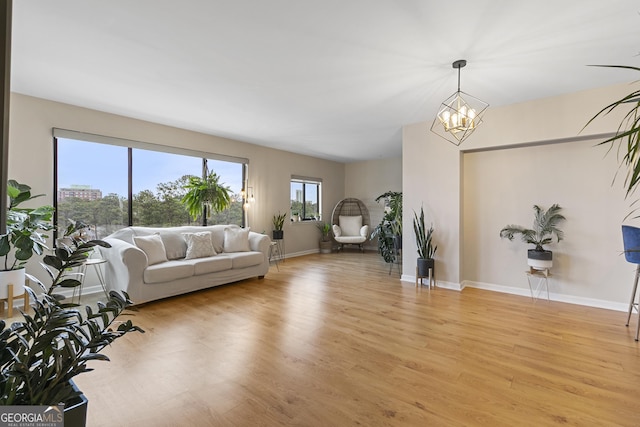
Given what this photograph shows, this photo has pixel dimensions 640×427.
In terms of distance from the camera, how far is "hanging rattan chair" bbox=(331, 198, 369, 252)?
25.3ft

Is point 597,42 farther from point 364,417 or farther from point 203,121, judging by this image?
point 203,121

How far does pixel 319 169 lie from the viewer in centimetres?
779

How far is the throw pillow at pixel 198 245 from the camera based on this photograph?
421 centimetres

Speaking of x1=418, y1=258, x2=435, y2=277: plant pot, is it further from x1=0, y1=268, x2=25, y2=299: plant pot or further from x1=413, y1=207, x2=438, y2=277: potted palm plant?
x1=0, y1=268, x2=25, y2=299: plant pot

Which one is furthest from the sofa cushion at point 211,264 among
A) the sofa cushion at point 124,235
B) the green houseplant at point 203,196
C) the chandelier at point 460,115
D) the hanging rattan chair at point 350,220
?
the hanging rattan chair at point 350,220

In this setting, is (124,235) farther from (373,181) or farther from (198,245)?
(373,181)

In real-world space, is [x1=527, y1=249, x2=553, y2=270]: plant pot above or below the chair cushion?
below

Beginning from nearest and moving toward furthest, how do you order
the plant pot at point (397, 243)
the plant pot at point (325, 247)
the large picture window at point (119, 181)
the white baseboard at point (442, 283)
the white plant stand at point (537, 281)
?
the white plant stand at point (537, 281), the large picture window at point (119, 181), the white baseboard at point (442, 283), the plant pot at point (397, 243), the plant pot at point (325, 247)

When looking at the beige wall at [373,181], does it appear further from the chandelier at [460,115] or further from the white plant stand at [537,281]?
the white plant stand at [537,281]

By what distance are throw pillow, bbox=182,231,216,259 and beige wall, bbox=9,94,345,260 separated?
5.37 feet

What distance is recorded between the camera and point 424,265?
4.21m

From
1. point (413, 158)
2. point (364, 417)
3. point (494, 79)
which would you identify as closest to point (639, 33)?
point (494, 79)

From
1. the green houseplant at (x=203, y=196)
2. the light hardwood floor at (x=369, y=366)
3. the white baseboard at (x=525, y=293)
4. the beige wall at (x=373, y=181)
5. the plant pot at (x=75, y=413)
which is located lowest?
the light hardwood floor at (x=369, y=366)

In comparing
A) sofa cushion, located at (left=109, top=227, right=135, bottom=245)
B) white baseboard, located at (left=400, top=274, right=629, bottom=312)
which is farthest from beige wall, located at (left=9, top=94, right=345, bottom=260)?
white baseboard, located at (left=400, top=274, right=629, bottom=312)
